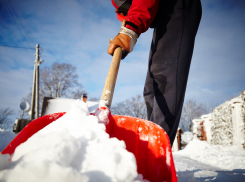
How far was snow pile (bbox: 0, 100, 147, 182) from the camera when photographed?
0.43 metres

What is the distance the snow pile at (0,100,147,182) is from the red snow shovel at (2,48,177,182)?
137 millimetres

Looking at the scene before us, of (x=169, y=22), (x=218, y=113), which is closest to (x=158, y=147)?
(x=169, y=22)

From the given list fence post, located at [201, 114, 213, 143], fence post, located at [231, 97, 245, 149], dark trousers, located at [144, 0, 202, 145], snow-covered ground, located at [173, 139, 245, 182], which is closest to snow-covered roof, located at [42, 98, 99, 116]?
fence post, located at [201, 114, 213, 143]

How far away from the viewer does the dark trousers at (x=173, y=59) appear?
3.97 feet

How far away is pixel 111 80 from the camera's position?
104 cm

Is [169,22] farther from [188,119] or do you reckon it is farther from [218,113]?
[188,119]

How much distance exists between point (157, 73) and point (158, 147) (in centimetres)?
78

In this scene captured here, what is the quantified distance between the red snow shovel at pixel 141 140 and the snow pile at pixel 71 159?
14 cm

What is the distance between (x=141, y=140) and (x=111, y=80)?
48cm

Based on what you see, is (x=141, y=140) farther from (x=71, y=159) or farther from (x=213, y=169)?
(x=213, y=169)

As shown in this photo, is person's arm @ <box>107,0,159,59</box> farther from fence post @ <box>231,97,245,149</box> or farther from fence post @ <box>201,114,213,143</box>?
fence post @ <box>201,114,213,143</box>

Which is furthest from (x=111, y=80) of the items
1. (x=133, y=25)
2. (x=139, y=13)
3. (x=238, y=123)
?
(x=238, y=123)

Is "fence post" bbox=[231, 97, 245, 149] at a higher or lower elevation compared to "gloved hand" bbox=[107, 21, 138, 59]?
lower

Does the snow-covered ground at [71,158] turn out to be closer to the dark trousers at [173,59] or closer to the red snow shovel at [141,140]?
the red snow shovel at [141,140]
